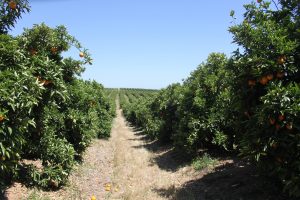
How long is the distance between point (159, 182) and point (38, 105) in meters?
4.78

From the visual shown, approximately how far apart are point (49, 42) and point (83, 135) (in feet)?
11.4

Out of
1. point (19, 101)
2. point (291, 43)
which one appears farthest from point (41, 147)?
point (291, 43)

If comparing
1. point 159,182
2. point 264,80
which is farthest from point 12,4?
point 159,182

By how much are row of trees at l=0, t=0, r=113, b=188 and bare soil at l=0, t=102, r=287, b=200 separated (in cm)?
71

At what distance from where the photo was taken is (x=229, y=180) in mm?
9055

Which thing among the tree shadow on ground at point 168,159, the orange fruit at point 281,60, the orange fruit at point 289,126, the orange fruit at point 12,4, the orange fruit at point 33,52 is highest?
the orange fruit at point 12,4

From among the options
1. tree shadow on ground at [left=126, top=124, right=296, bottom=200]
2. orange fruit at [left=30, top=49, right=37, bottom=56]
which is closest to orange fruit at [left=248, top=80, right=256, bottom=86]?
tree shadow on ground at [left=126, top=124, right=296, bottom=200]

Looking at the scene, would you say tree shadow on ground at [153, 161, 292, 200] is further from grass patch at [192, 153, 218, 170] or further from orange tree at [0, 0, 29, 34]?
orange tree at [0, 0, 29, 34]

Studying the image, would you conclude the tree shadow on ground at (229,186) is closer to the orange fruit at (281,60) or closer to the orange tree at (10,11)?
the orange fruit at (281,60)

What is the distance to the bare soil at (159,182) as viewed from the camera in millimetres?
7660

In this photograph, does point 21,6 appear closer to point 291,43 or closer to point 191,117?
point 291,43

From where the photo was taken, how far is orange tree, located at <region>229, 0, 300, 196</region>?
5.74 meters

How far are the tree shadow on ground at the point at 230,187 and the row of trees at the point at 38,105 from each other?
2.98m

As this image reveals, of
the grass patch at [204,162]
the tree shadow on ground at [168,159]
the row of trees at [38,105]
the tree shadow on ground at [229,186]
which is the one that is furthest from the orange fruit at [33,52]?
the tree shadow on ground at [168,159]
